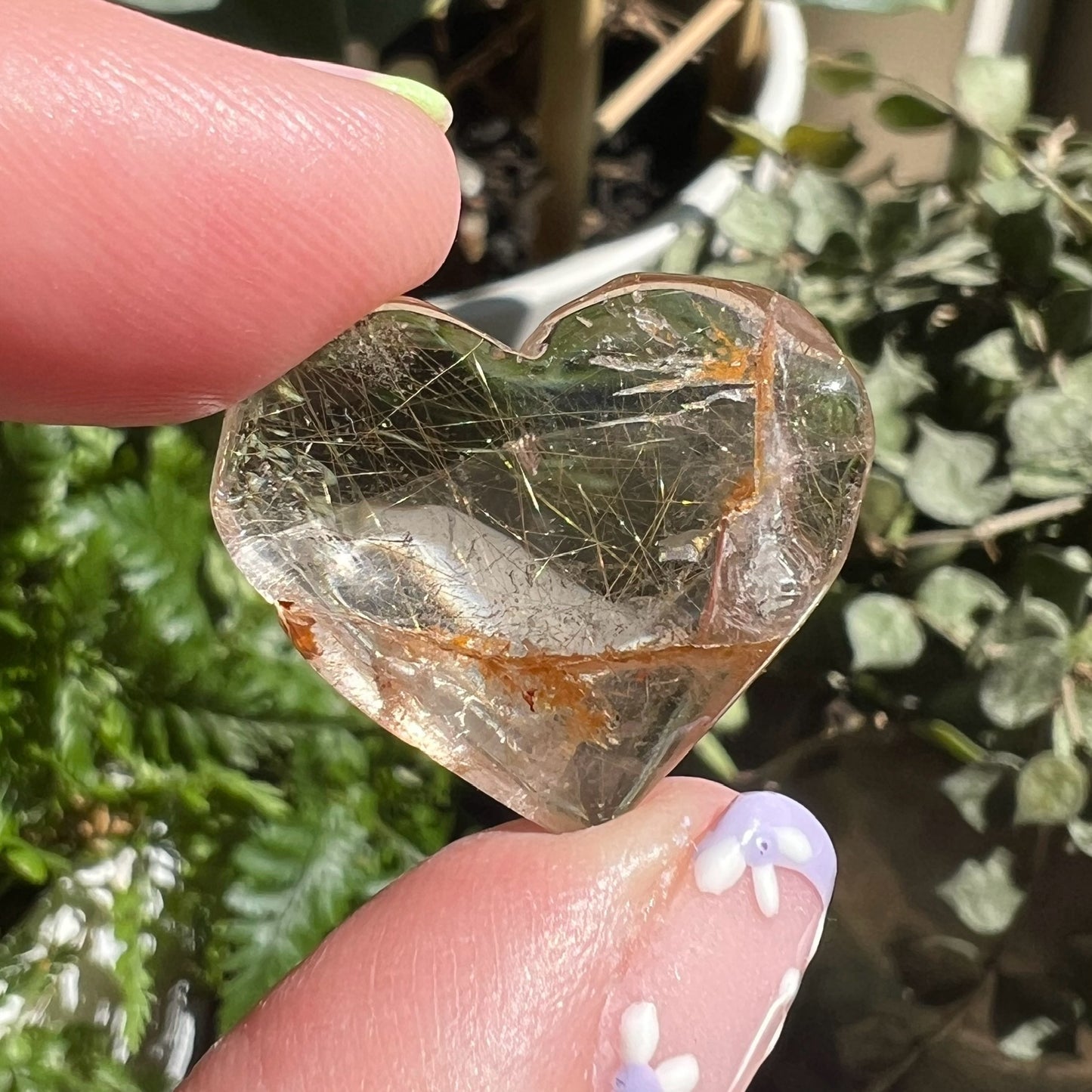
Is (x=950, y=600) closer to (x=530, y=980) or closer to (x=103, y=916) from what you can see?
(x=530, y=980)

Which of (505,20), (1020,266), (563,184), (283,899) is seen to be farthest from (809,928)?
(505,20)

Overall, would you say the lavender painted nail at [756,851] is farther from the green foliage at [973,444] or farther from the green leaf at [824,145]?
the green leaf at [824,145]

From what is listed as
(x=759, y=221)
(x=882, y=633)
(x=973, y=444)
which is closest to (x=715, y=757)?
(x=882, y=633)

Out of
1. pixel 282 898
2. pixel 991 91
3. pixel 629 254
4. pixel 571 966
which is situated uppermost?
pixel 991 91

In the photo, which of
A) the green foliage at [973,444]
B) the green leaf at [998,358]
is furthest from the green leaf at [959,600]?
the green leaf at [998,358]

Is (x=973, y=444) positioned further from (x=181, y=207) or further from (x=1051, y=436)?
(x=181, y=207)

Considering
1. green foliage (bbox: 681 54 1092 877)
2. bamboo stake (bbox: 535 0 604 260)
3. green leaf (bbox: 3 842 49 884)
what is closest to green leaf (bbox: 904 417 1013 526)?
green foliage (bbox: 681 54 1092 877)

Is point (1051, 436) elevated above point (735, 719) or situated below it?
above
